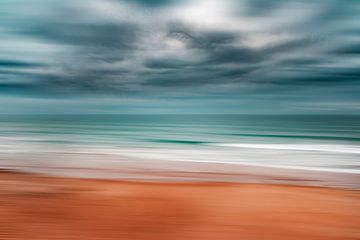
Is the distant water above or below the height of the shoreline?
above

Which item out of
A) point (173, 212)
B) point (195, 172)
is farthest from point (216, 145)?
point (173, 212)

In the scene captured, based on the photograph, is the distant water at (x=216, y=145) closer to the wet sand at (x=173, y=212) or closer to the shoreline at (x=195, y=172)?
the shoreline at (x=195, y=172)

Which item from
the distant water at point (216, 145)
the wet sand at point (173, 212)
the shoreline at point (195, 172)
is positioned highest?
the distant water at point (216, 145)

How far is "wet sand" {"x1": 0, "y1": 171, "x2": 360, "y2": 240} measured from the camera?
12.2ft

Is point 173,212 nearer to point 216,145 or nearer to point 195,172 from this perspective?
point 195,172

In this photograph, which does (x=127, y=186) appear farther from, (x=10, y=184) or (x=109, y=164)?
(x=109, y=164)

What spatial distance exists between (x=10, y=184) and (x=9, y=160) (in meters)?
6.66

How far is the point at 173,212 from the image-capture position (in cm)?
454

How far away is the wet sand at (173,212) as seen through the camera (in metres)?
3.71

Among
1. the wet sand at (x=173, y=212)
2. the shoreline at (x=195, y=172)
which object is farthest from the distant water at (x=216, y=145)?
the wet sand at (x=173, y=212)

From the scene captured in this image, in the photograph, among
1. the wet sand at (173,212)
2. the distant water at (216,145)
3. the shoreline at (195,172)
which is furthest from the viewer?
the distant water at (216,145)

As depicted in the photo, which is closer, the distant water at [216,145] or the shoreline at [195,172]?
the shoreline at [195,172]

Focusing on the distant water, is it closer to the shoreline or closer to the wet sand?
the shoreline

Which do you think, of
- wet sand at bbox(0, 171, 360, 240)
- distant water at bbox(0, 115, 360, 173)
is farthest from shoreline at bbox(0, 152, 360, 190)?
wet sand at bbox(0, 171, 360, 240)
